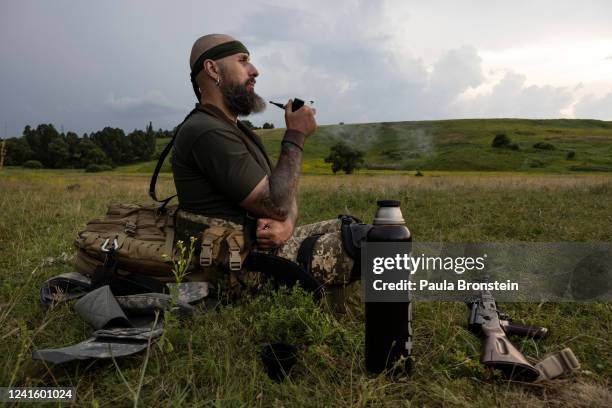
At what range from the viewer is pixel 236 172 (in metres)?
3.25

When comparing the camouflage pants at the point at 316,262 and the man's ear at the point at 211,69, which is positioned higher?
the man's ear at the point at 211,69

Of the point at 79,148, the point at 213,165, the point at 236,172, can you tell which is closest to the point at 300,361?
the point at 236,172

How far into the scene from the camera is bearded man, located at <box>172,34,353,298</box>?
329 cm

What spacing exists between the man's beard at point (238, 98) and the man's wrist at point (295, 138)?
476mm

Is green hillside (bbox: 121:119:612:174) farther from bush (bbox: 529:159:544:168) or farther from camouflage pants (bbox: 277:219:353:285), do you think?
camouflage pants (bbox: 277:219:353:285)

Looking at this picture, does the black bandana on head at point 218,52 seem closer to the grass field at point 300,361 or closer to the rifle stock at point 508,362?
the grass field at point 300,361

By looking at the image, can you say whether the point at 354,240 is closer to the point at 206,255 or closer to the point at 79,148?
the point at 206,255

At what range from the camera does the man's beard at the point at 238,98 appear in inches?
146

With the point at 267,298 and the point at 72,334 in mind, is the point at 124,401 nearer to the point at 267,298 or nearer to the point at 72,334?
the point at 72,334

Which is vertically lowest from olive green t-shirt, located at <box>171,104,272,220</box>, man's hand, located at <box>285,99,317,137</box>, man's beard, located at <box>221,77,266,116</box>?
olive green t-shirt, located at <box>171,104,272,220</box>

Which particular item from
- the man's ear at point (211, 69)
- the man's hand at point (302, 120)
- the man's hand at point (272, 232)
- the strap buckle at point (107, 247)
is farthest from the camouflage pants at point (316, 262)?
the man's ear at point (211, 69)

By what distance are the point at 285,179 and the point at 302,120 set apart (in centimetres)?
59

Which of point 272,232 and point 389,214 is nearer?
point 389,214

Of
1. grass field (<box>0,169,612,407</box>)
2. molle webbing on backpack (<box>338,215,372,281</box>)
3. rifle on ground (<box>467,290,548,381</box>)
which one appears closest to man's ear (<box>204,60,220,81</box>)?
molle webbing on backpack (<box>338,215,372,281</box>)
